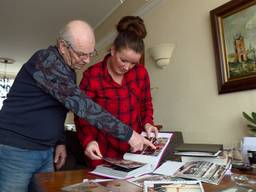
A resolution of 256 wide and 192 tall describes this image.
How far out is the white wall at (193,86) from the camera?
1594 millimetres

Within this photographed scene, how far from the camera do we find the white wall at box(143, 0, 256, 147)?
5.23ft

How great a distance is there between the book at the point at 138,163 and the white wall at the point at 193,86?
1.92 ft

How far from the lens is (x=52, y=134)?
42.6 inches

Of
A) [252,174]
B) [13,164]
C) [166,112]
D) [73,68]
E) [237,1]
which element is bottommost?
[252,174]

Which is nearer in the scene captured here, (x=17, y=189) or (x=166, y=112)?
(x=17, y=189)

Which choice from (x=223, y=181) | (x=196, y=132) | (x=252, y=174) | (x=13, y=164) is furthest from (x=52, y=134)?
(x=196, y=132)

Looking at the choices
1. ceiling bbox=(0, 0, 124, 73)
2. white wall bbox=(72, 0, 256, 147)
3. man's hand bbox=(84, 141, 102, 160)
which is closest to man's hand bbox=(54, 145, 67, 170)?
man's hand bbox=(84, 141, 102, 160)

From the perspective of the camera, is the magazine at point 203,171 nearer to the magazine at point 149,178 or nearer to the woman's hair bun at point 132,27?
the magazine at point 149,178

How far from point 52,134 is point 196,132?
109cm

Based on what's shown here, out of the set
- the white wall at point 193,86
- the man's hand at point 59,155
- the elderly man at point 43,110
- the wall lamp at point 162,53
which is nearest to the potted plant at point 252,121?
the white wall at point 193,86

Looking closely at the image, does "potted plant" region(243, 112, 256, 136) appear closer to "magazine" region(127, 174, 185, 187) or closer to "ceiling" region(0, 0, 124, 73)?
"magazine" region(127, 174, 185, 187)

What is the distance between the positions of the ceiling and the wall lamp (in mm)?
1181

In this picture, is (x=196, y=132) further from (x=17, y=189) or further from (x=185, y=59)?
(x=17, y=189)

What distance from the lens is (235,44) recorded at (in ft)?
5.16
